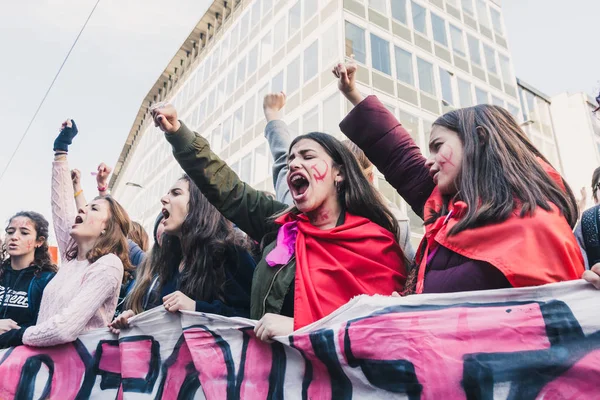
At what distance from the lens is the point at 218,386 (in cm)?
198

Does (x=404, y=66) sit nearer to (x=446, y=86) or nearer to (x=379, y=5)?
(x=446, y=86)

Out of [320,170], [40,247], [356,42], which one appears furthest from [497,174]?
[356,42]

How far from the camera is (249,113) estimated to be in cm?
1719

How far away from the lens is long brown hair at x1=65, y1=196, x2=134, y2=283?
3.10 metres

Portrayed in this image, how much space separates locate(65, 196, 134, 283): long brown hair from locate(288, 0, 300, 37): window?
13.4 meters

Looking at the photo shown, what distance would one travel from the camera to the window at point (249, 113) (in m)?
16.9

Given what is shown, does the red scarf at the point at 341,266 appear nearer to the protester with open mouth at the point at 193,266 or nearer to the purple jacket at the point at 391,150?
the purple jacket at the point at 391,150

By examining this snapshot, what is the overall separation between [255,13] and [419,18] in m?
6.61

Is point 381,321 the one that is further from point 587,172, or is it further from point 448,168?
point 587,172

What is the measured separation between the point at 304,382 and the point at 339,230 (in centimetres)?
65

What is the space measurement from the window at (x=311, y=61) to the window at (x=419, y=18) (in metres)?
3.81

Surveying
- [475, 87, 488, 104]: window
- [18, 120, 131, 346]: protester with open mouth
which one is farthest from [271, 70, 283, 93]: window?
[18, 120, 131, 346]: protester with open mouth

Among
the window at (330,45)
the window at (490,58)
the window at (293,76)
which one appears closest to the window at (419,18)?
the window at (490,58)

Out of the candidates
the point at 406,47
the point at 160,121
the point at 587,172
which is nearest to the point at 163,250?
the point at 160,121
